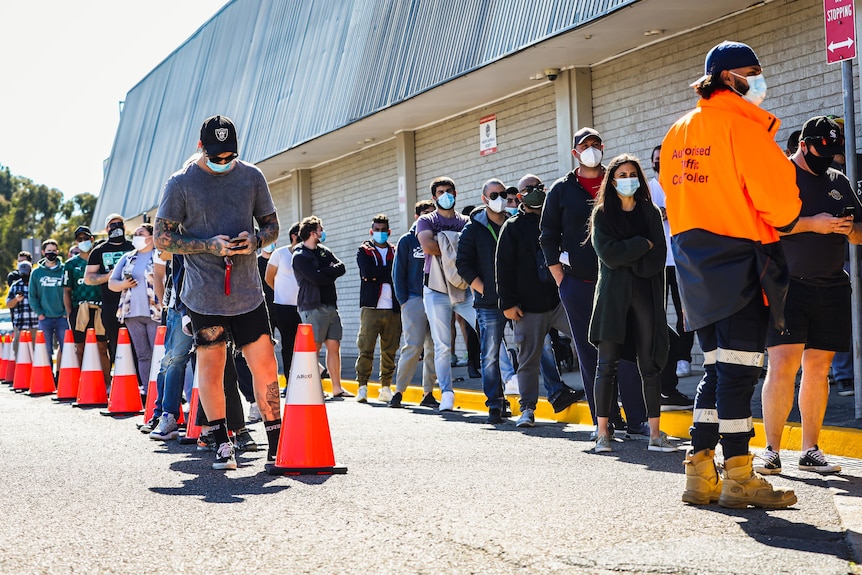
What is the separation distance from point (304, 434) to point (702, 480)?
264 centimetres

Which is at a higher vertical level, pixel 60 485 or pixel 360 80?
pixel 360 80

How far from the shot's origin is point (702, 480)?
5.82 meters

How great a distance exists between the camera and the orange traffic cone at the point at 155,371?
1089 cm

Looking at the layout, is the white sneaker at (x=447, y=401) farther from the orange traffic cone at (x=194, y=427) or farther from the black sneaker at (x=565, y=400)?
the orange traffic cone at (x=194, y=427)

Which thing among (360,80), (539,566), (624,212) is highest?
(360,80)

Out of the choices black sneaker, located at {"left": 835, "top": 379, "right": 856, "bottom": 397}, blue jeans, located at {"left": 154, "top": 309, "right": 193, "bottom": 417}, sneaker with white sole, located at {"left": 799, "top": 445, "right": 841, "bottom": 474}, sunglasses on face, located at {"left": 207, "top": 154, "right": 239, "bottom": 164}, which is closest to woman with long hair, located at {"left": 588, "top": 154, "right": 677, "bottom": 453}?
sneaker with white sole, located at {"left": 799, "top": 445, "right": 841, "bottom": 474}

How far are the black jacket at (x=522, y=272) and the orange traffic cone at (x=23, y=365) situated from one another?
1020cm

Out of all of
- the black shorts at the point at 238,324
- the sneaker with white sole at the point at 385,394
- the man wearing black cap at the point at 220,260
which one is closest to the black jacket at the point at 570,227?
the man wearing black cap at the point at 220,260

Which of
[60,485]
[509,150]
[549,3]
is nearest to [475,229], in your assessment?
[549,3]

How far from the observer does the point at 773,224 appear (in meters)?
5.71

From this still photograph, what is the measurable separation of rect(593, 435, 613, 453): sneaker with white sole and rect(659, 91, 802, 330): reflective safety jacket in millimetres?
2405

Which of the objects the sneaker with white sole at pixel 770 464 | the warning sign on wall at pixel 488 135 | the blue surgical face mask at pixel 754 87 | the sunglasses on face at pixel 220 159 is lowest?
the sneaker with white sole at pixel 770 464

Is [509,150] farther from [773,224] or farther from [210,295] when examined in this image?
[773,224]

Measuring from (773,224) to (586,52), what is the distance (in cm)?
918
